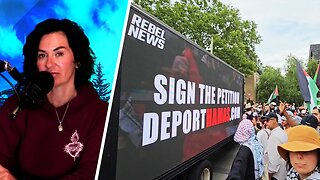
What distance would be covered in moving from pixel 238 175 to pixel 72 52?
2.07 meters

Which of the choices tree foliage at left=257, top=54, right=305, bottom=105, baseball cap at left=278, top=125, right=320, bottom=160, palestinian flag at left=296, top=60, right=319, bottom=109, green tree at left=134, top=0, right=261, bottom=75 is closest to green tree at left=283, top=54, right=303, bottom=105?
tree foliage at left=257, top=54, right=305, bottom=105

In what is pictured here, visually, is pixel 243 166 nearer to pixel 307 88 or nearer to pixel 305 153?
pixel 305 153

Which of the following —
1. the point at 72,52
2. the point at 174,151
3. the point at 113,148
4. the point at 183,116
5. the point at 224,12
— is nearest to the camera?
the point at 72,52

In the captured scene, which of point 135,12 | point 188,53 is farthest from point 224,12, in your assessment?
point 135,12

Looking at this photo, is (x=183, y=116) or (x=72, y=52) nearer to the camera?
(x=72, y=52)

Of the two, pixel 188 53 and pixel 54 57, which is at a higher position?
pixel 188 53

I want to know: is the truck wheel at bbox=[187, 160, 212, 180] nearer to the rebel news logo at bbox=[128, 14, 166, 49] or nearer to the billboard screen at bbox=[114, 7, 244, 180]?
the billboard screen at bbox=[114, 7, 244, 180]

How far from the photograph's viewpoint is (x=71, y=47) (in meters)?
1.36

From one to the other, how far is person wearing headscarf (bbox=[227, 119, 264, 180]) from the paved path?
347cm

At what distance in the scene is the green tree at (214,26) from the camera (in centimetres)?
2222

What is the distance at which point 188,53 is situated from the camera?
181 inches

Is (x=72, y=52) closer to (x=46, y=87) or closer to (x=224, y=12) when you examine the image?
(x=46, y=87)

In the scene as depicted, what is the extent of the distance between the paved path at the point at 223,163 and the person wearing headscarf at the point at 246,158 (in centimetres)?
347

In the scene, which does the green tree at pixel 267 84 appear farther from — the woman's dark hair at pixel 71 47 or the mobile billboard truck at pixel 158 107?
the woman's dark hair at pixel 71 47
